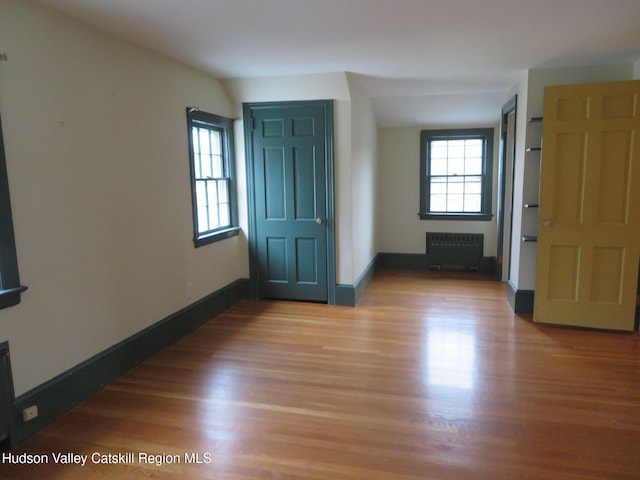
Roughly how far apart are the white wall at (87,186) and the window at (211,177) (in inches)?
6.4

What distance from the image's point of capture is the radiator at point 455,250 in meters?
6.35

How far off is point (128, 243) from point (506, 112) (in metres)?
4.39

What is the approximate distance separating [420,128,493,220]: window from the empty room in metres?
0.57

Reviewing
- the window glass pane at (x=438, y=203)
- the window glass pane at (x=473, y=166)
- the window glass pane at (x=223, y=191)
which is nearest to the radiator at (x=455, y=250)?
the window glass pane at (x=438, y=203)

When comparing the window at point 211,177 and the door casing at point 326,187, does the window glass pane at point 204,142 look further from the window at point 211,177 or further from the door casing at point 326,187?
the door casing at point 326,187

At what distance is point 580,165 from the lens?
382 centimetres

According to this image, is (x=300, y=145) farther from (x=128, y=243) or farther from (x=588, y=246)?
(x=588, y=246)

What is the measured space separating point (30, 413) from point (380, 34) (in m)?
3.23

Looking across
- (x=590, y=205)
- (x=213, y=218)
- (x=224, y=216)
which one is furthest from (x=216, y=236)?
(x=590, y=205)

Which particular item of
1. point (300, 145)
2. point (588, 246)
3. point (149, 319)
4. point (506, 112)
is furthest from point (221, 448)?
point (506, 112)

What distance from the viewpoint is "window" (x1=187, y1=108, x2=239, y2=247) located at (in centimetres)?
408

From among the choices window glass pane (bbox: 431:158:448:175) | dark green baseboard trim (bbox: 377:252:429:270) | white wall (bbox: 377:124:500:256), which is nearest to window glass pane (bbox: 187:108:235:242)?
white wall (bbox: 377:124:500:256)

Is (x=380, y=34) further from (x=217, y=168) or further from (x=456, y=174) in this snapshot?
(x=456, y=174)

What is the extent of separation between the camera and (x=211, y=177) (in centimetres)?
448
